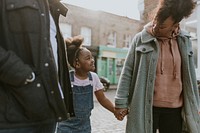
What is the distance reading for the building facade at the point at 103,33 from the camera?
24062 mm

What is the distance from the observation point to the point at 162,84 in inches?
105

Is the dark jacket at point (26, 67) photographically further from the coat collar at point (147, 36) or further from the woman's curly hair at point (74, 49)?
the woman's curly hair at point (74, 49)

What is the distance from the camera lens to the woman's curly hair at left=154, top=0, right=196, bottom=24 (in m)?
2.55

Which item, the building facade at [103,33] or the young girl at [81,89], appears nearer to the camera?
the young girl at [81,89]

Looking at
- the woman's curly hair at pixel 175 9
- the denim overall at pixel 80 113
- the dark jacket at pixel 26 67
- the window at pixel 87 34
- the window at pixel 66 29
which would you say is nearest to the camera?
the dark jacket at pixel 26 67

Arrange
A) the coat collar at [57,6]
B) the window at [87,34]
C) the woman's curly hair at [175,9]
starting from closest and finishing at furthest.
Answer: the coat collar at [57,6], the woman's curly hair at [175,9], the window at [87,34]

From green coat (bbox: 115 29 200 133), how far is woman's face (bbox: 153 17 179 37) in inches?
3.1

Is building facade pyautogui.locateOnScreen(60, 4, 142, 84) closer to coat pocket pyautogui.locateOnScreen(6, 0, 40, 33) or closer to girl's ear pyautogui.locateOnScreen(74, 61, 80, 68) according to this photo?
girl's ear pyautogui.locateOnScreen(74, 61, 80, 68)

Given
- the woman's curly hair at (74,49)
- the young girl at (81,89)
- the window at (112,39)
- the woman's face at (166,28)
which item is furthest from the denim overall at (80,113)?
the window at (112,39)

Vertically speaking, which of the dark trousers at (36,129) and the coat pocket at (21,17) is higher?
the coat pocket at (21,17)

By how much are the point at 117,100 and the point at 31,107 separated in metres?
1.30

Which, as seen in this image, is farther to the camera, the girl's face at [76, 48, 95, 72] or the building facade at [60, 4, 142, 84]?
the building facade at [60, 4, 142, 84]

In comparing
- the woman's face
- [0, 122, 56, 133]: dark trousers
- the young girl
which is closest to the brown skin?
the young girl

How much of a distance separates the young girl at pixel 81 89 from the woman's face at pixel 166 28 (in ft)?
2.79
